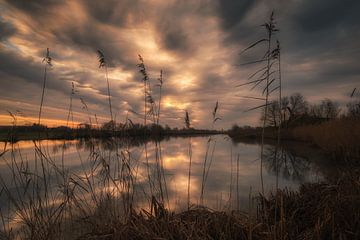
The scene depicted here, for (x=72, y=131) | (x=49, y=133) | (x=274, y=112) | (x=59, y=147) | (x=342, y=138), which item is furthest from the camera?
(x=59, y=147)

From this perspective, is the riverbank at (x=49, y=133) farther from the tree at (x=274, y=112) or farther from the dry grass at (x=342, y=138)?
the dry grass at (x=342, y=138)

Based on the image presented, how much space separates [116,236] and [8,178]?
9.67m

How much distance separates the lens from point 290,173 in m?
10.8

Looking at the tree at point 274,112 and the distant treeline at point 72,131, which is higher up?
the tree at point 274,112

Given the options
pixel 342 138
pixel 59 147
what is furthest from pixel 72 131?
pixel 59 147

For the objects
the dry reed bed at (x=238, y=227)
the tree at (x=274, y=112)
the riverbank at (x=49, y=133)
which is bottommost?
the dry reed bed at (x=238, y=227)

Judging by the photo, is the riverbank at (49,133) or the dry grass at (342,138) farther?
the dry grass at (342,138)

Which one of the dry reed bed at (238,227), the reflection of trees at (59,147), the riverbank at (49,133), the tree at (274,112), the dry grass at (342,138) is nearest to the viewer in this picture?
the dry reed bed at (238,227)

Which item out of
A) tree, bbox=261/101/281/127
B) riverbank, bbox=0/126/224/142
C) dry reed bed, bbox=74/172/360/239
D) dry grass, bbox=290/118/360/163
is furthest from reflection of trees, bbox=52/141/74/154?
dry grass, bbox=290/118/360/163

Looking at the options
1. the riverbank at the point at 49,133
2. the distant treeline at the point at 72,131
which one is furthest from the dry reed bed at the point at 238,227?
the distant treeline at the point at 72,131

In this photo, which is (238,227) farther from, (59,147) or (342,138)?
(59,147)

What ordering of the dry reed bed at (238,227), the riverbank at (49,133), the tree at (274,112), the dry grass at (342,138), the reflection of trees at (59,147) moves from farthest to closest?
the dry grass at (342,138), the reflection of trees at (59,147), the riverbank at (49,133), the tree at (274,112), the dry reed bed at (238,227)

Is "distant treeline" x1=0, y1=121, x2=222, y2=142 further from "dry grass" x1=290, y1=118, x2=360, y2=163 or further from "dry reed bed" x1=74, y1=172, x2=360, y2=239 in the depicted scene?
"dry grass" x1=290, y1=118, x2=360, y2=163

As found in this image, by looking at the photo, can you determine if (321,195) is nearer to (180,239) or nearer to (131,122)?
(180,239)
